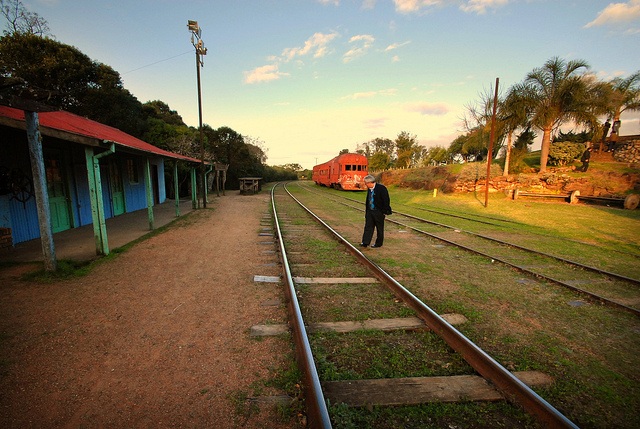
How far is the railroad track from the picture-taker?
14.4ft

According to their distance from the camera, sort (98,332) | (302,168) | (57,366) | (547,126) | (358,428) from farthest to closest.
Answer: (302,168) < (547,126) < (98,332) < (57,366) < (358,428)

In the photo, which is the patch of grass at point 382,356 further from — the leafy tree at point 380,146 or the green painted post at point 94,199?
the leafy tree at point 380,146

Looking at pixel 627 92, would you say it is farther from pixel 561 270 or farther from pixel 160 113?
pixel 160 113

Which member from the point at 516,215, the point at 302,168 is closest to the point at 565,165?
the point at 516,215

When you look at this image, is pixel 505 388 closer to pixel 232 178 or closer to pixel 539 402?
pixel 539 402

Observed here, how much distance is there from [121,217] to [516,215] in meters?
17.0

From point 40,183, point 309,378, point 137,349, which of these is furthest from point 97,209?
point 309,378

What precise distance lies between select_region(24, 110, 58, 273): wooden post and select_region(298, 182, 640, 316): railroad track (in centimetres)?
870

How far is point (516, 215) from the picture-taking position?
12516 mm

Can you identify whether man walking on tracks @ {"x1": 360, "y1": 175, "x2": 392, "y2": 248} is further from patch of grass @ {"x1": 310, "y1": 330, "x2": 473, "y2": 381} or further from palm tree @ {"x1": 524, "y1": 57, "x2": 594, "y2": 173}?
palm tree @ {"x1": 524, "y1": 57, "x2": 594, "y2": 173}

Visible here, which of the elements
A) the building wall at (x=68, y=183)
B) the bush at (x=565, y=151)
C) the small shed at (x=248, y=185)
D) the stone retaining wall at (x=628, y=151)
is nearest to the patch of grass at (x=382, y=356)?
the building wall at (x=68, y=183)

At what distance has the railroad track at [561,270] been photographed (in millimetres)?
4375

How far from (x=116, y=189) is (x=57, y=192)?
353 cm

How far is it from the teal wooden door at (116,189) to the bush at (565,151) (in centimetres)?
2746
